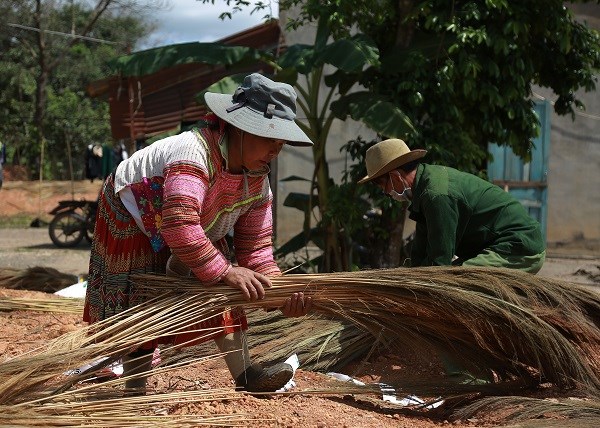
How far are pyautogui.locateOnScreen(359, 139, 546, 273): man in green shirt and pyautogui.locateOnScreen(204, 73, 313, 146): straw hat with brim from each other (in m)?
1.02

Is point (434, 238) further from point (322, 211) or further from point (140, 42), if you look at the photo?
point (140, 42)

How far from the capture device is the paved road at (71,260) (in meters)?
9.47

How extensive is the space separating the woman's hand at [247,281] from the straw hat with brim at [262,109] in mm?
507

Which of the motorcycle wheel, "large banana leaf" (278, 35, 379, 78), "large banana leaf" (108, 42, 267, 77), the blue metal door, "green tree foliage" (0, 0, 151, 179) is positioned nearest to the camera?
"large banana leaf" (278, 35, 379, 78)

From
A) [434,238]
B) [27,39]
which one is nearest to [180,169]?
[434,238]

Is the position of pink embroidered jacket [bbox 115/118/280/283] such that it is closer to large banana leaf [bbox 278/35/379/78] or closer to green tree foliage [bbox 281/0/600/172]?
large banana leaf [bbox 278/35/379/78]

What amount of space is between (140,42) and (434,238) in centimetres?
2172

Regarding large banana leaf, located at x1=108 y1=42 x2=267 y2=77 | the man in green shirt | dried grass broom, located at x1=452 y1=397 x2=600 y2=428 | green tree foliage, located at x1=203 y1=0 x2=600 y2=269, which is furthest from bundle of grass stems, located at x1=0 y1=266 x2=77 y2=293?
dried grass broom, located at x1=452 y1=397 x2=600 y2=428

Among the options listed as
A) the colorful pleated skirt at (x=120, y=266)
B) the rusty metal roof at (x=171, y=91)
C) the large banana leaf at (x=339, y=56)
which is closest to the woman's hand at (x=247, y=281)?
the colorful pleated skirt at (x=120, y=266)

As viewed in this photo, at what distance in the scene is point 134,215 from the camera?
10.5ft

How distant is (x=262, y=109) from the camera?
3113 millimetres

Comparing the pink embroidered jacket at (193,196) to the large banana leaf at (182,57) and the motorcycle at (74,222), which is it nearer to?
the large banana leaf at (182,57)

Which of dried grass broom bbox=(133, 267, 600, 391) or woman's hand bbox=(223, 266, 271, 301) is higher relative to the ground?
woman's hand bbox=(223, 266, 271, 301)

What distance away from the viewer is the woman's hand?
3172mm
